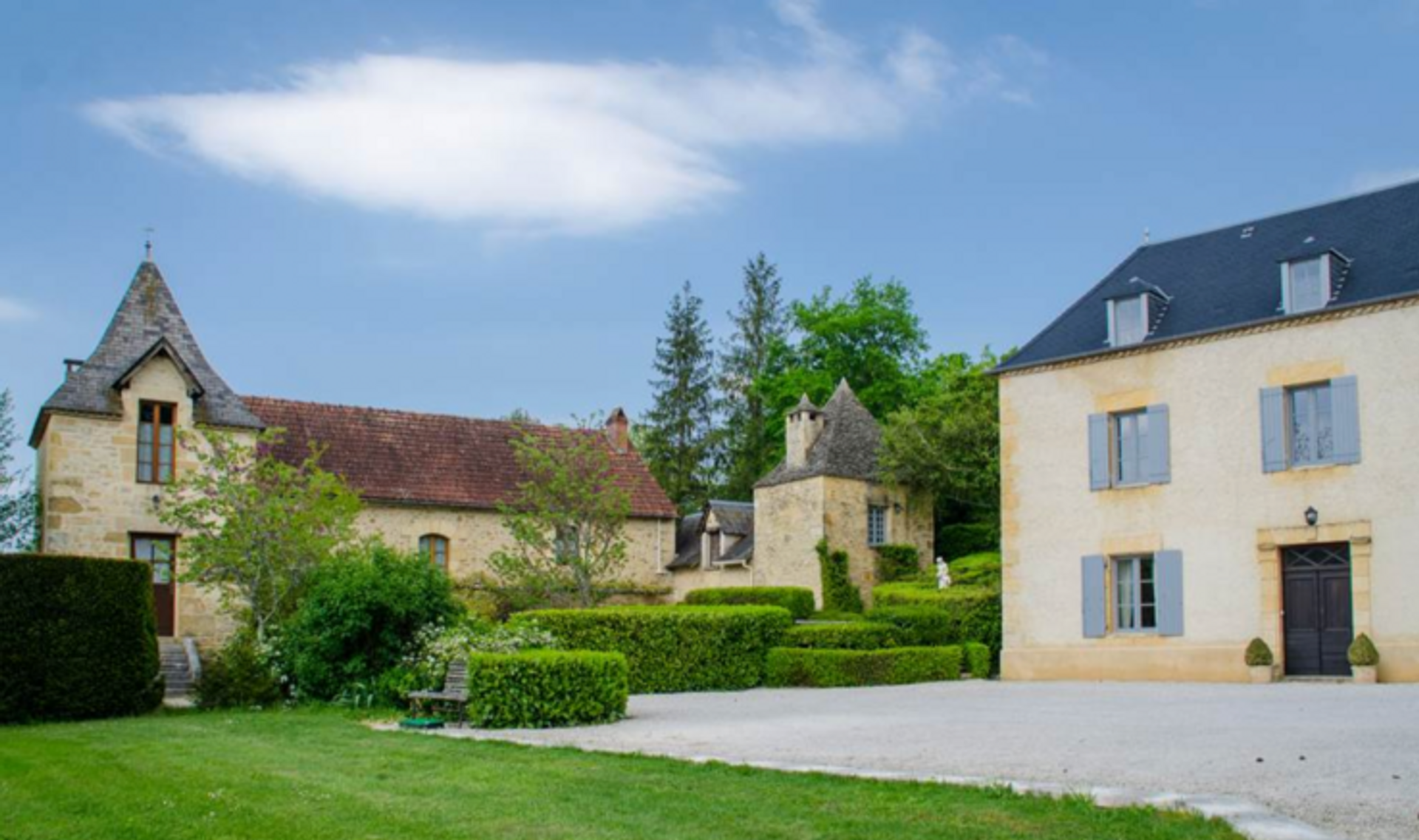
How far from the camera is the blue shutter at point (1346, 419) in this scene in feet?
69.6

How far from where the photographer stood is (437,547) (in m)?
34.1

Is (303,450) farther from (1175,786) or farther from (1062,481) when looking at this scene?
(1175,786)

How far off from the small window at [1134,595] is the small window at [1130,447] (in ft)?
4.81

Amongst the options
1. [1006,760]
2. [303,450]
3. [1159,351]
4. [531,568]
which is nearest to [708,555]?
[531,568]

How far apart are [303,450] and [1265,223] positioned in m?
22.4

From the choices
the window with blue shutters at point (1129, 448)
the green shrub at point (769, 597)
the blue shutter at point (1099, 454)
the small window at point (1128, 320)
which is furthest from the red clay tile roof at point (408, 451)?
the small window at point (1128, 320)

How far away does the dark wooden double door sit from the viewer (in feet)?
70.4

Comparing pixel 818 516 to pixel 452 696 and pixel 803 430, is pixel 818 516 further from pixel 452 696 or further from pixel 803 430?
pixel 452 696

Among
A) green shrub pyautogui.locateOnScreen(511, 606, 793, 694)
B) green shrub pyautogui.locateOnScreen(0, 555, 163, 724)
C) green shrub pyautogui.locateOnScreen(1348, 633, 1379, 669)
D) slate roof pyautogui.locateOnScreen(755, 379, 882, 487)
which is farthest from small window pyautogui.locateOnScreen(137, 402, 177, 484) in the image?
green shrub pyautogui.locateOnScreen(1348, 633, 1379, 669)

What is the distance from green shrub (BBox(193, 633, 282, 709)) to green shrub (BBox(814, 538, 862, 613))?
19123 mm

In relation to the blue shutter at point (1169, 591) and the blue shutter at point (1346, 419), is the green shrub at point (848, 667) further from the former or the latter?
the blue shutter at point (1346, 419)

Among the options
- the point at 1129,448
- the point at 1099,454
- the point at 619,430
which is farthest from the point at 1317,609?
the point at 619,430

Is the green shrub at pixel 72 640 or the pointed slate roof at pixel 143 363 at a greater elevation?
the pointed slate roof at pixel 143 363

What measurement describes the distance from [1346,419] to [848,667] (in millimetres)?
8949
